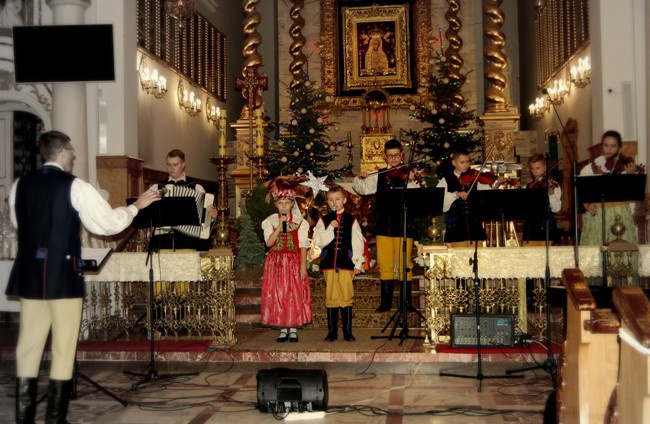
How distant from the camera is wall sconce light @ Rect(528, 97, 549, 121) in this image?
17625mm

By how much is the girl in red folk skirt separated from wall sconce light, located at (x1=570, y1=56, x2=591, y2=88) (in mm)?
8041

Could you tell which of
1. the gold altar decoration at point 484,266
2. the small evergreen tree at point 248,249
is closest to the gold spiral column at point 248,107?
the small evergreen tree at point 248,249

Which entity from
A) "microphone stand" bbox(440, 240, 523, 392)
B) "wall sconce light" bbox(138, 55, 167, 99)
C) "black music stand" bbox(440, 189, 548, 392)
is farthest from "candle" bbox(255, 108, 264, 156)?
"black music stand" bbox(440, 189, 548, 392)

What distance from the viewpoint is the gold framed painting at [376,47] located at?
17.7m

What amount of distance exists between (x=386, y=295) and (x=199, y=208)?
2460mm

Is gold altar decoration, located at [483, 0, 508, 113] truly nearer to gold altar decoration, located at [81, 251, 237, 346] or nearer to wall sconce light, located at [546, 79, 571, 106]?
wall sconce light, located at [546, 79, 571, 106]

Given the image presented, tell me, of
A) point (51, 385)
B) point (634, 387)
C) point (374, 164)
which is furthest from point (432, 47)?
point (634, 387)

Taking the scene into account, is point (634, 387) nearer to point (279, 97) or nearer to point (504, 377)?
point (504, 377)

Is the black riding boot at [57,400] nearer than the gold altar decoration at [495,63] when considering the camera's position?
Yes

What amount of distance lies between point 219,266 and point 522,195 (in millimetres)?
3261

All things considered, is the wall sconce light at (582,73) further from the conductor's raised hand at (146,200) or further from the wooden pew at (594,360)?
the wooden pew at (594,360)

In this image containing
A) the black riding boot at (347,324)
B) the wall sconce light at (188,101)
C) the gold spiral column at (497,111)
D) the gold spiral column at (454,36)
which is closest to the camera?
the black riding boot at (347,324)

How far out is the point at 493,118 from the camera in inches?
566

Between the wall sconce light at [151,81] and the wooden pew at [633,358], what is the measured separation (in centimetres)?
1148
